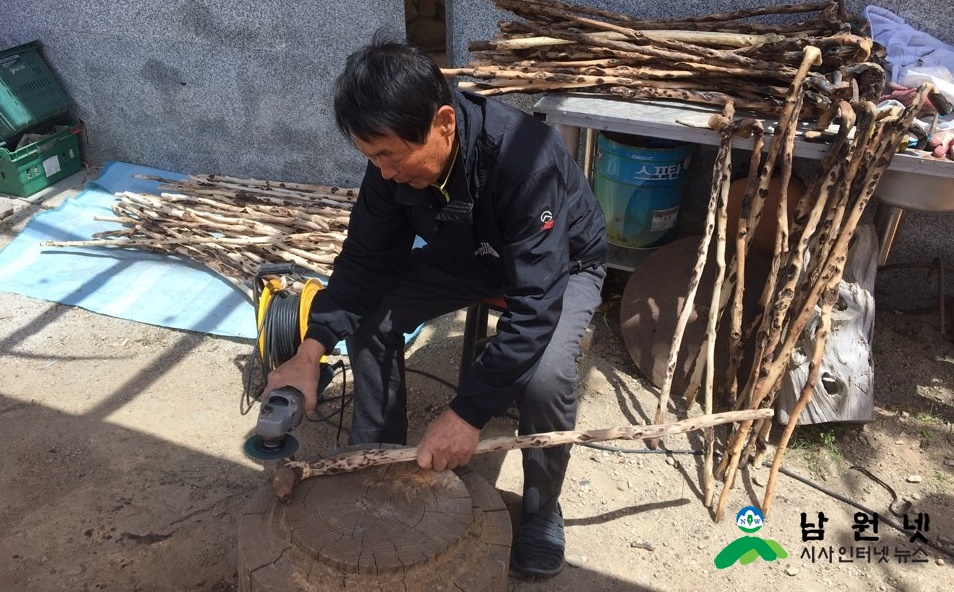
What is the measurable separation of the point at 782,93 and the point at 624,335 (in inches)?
57.6

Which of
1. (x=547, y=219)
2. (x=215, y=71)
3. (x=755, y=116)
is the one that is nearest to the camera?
(x=547, y=219)

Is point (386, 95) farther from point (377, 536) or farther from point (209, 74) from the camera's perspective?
point (209, 74)

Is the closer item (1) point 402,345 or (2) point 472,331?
(1) point 402,345

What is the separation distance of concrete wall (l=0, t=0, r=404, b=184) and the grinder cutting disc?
11.4ft

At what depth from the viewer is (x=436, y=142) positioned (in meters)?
2.33

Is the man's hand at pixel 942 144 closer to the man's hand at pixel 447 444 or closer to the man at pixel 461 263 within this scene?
the man at pixel 461 263

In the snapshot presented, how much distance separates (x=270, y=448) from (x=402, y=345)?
873 mm

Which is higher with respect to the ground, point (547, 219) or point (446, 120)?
point (446, 120)

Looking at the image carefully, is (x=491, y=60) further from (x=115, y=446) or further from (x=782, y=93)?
(x=115, y=446)

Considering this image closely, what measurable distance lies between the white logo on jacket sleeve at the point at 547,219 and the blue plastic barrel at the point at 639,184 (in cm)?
184

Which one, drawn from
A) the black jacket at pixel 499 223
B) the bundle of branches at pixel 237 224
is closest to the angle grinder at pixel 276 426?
the black jacket at pixel 499 223

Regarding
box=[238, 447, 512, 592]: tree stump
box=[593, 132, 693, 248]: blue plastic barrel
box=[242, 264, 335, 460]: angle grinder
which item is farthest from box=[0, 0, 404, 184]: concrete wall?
box=[238, 447, 512, 592]: tree stump

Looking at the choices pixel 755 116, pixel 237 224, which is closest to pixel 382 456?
pixel 755 116

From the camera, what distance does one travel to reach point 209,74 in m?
5.64
